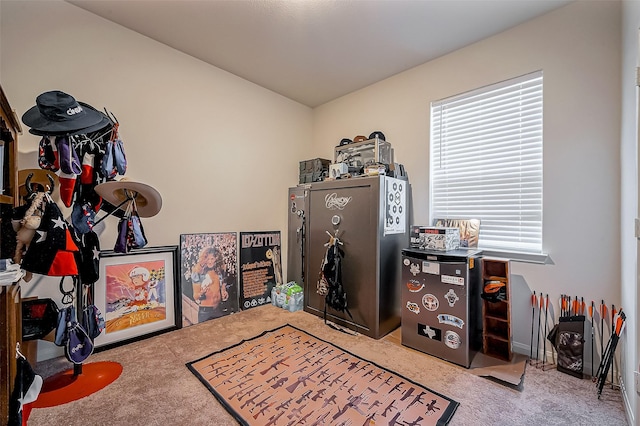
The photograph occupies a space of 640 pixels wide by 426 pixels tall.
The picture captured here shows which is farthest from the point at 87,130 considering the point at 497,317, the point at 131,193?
the point at 497,317

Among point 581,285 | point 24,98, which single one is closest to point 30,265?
point 24,98

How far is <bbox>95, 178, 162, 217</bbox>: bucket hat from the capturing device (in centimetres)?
180

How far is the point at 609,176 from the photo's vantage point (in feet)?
6.43

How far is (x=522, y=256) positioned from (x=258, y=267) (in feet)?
9.21

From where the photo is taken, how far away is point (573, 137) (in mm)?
2107

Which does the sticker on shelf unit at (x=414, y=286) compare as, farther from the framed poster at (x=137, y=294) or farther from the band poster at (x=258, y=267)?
the framed poster at (x=137, y=294)

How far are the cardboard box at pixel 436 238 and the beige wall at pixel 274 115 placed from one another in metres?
0.51

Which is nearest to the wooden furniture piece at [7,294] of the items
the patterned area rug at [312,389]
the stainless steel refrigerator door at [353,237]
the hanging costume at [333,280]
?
the patterned area rug at [312,389]

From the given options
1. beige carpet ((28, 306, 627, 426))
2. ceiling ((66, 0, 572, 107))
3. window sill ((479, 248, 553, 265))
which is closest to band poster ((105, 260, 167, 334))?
beige carpet ((28, 306, 627, 426))

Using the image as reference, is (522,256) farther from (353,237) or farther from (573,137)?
(353,237)

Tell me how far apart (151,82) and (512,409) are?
12.9ft

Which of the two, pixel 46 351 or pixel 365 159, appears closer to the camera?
pixel 46 351

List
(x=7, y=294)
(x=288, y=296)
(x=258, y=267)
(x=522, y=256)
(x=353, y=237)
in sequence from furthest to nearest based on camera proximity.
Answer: (x=258, y=267) → (x=288, y=296) → (x=353, y=237) → (x=522, y=256) → (x=7, y=294)

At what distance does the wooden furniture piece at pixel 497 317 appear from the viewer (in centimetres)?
220
